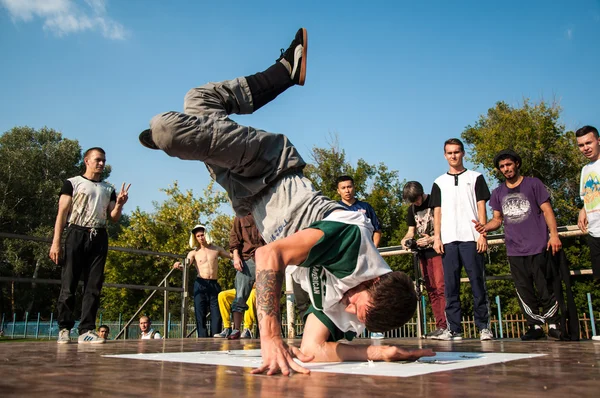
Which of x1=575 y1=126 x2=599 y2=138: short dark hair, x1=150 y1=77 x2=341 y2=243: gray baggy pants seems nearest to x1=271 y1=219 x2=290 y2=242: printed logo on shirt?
x1=150 y1=77 x2=341 y2=243: gray baggy pants

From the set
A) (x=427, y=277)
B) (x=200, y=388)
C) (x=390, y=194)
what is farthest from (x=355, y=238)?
(x=390, y=194)

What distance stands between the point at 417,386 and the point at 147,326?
354 inches

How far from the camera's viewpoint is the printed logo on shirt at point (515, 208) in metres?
4.84

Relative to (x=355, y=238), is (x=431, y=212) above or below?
above

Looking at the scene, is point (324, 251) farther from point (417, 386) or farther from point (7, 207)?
point (7, 207)

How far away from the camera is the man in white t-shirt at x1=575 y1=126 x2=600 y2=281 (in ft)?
15.2

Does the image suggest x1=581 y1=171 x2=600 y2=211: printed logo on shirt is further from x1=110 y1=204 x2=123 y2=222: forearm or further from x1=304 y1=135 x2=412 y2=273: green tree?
x1=304 y1=135 x2=412 y2=273: green tree

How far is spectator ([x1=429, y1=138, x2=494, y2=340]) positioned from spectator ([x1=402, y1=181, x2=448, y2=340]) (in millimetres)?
272

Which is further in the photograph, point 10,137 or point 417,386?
point 10,137

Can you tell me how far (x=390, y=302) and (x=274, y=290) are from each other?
55 cm

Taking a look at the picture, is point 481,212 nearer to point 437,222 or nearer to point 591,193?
point 437,222

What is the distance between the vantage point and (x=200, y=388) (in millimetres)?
1378

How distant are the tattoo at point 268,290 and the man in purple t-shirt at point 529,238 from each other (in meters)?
3.49

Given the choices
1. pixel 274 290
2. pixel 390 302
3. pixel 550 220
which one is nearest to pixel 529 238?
pixel 550 220
